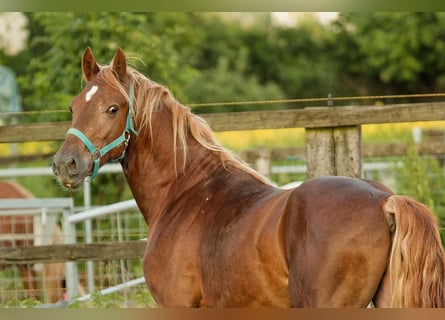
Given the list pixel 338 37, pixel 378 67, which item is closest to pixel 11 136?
pixel 378 67

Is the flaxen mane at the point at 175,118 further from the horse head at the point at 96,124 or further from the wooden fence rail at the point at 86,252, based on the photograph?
the wooden fence rail at the point at 86,252

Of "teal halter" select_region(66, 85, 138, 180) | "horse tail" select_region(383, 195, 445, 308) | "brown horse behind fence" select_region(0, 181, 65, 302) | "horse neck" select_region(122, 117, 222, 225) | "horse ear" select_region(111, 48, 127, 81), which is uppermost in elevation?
"horse ear" select_region(111, 48, 127, 81)

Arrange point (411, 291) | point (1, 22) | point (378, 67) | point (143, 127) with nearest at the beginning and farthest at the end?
point (411, 291) → point (143, 127) → point (1, 22) → point (378, 67)

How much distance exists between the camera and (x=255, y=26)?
32.7 m

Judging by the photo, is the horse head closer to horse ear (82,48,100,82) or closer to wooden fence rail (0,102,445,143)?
horse ear (82,48,100,82)

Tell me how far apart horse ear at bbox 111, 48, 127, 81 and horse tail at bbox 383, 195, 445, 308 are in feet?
6.20

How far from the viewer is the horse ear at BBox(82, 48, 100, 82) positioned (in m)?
5.18

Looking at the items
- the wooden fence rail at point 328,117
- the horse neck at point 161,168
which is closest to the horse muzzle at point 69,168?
the horse neck at point 161,168

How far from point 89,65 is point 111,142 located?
486 millimetres

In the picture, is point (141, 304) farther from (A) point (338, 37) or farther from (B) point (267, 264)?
(A) point (338, 37)

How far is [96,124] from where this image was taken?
4980 mm

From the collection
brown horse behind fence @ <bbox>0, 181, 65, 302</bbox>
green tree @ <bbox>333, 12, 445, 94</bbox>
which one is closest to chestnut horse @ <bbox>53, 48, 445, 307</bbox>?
brown horse behind fence @ <bbox>0, 181, 65, 302</bbox>

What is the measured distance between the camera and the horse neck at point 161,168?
206 inches

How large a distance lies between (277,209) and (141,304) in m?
2.51
